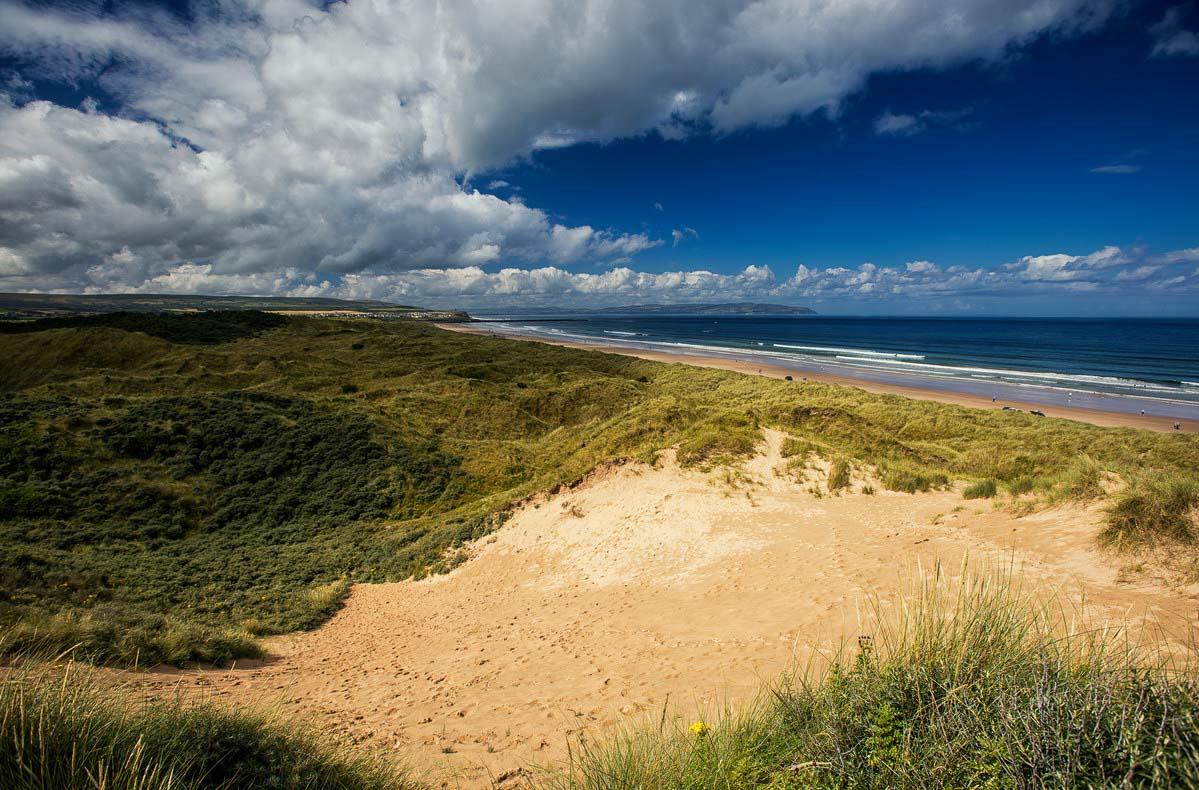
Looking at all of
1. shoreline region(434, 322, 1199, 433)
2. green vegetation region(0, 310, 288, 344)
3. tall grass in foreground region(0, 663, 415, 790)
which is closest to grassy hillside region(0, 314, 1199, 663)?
tall grass in foreground region(0, 663, 415, 790)

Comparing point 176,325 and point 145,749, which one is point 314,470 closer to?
point 145,749

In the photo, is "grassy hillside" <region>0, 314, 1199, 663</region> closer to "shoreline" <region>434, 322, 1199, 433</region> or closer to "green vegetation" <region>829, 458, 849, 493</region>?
"green vegetation" <region>829, 458, 849, 493</region>

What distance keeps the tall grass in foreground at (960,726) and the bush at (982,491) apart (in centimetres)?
1060

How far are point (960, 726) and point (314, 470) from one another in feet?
74.5

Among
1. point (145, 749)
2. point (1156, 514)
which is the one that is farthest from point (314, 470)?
point (1156, 514)

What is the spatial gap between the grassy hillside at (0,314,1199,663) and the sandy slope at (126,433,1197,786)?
119cm

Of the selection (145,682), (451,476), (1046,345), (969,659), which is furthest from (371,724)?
(1046,345)

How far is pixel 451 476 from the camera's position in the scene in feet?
69.2

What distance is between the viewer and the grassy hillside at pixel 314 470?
9422 mm

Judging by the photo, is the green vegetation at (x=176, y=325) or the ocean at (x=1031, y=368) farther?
the green vegetation at (x=176, y=325)

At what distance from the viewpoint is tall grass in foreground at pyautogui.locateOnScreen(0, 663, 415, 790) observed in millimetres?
2371

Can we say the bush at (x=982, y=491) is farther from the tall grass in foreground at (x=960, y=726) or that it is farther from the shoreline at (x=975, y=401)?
the shoreline at (x=975, y=401)

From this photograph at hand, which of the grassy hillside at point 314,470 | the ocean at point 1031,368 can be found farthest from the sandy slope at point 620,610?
the ocean at point 1031,368

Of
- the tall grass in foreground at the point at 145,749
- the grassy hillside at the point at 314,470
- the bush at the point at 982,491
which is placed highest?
the tall grass in foreground at the point at 145,749
